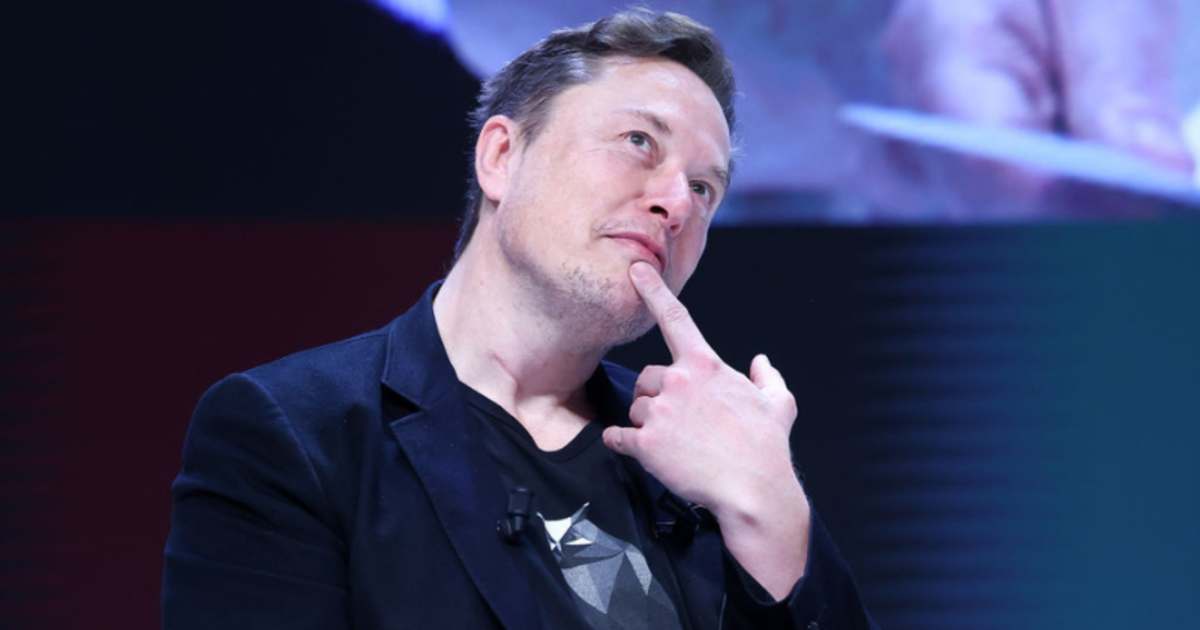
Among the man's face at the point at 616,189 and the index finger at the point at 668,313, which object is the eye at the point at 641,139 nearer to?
the man's face at the point at 616,189

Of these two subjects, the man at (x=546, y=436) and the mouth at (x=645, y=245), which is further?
the mouth at (x=645, y=245)

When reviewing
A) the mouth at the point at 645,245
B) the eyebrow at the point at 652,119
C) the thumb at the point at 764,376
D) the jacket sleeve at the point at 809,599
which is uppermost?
the eyebrow at the point at 652,119

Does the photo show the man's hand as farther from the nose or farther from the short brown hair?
the short brown hair

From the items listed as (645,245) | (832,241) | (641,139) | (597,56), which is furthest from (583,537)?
(832,241)

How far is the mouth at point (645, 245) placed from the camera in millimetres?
1813

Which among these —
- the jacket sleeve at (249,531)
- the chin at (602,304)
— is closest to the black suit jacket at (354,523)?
the jacket sleeve at (249,531)

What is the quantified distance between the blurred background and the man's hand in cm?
125

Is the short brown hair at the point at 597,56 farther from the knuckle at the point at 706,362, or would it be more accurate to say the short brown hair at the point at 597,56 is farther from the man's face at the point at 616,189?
the knuckle at the point at 706,362

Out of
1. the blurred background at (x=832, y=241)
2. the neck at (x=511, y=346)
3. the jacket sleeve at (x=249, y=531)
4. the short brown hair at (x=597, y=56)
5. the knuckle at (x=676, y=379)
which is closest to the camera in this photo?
the jacket sleeve at (x=249, y=531)

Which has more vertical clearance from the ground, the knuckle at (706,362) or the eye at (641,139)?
the eye at (641,139)

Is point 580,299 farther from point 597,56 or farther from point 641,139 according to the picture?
point 597,56

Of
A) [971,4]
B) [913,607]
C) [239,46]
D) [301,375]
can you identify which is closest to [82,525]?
[239,46]

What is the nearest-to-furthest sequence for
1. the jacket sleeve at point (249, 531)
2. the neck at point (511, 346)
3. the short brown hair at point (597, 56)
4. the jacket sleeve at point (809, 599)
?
1. the jacket sleeve at point (249, 531)
2. the jacket sleeve at point (809, 599)
3. the neck at point (511, 346)
4. the short brown hair at point (597, 56)

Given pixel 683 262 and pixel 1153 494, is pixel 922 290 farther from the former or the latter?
pixel 683 262
